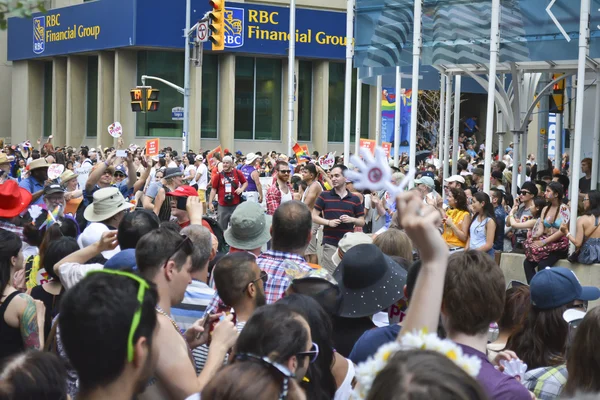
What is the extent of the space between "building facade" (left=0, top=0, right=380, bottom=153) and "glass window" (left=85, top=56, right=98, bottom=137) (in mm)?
51

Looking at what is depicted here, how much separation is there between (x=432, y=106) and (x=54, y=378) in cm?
4414

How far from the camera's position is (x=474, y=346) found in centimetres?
361

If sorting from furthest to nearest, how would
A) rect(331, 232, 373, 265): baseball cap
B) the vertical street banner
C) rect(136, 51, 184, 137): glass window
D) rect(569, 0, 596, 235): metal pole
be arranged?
the vertical street banner → rect(136, 51, 184, 137): glass window → rect(569, 0, 596, 235): metal pole → rect(331, 232, 373, 265): baseball cap

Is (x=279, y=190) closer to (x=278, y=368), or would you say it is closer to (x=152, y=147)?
(x=152, y=147)

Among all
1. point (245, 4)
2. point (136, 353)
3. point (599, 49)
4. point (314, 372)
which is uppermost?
point (245, 4)

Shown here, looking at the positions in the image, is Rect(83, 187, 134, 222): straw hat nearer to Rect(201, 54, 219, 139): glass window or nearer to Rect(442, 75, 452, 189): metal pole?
Rect(442, 75, 452, 189): metal pole

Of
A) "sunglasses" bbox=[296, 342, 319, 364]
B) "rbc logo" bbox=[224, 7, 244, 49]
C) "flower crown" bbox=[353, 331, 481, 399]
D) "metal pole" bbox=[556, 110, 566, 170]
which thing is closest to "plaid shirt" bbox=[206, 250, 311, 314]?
"sunglasses" bbox=[296, 342, 319, 364]

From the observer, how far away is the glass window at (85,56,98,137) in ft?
143

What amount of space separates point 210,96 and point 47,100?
1170 cm

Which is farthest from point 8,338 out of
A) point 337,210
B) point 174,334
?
point 337,210

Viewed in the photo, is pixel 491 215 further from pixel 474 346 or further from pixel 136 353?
pixel 136 353

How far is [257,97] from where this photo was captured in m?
41.5

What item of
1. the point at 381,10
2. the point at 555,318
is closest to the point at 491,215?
the point at 381,10

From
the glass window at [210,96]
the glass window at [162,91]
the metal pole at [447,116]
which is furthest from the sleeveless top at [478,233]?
the glass window at [162,91]
